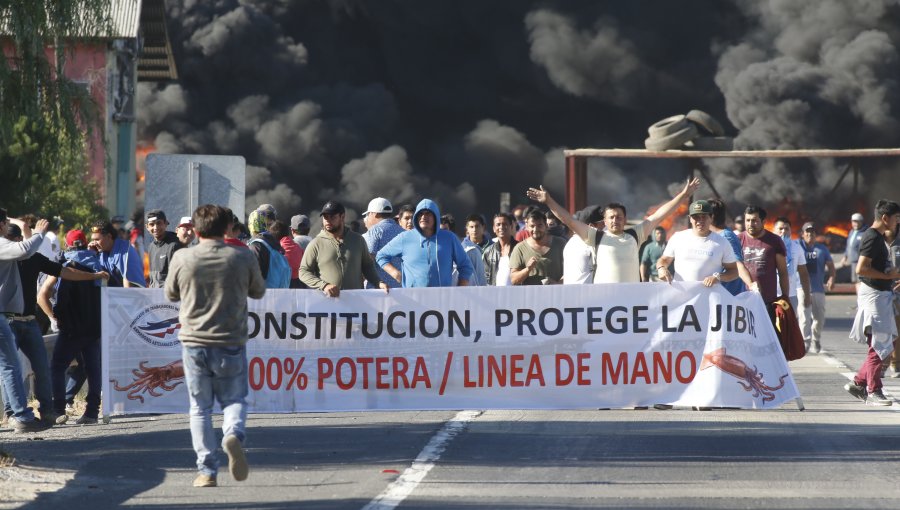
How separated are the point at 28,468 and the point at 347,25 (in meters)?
33.9

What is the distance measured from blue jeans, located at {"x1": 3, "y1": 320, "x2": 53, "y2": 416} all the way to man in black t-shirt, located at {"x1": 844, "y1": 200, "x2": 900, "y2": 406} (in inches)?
231

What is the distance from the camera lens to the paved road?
6902mm

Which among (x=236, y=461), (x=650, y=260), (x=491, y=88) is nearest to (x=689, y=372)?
(x=236, y=461)

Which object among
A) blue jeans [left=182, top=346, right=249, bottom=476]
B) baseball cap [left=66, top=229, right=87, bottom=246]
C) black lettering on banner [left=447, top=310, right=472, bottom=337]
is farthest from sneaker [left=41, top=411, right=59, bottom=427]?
black lettering on banner [left=447, top=310, right=472, bottom=337]

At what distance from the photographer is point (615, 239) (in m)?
10.7

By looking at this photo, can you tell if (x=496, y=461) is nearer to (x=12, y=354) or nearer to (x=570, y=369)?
(x=570, y=369)

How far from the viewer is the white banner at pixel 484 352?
9.89 m

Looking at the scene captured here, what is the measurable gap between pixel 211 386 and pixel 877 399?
5.46 m

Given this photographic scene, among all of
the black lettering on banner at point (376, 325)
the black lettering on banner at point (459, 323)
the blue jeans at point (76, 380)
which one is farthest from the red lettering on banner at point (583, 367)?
the blue jeans at point (76, 380)

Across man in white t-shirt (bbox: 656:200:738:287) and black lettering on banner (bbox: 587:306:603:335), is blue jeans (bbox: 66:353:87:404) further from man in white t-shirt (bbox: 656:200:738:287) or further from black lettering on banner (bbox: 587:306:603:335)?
man in white t-shirt (bbox: 656:200:738:287)

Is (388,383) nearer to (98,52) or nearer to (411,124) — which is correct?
(98,52)

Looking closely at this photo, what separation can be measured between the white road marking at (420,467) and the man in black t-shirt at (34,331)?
9.07ft

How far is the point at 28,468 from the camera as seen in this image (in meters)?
7.93

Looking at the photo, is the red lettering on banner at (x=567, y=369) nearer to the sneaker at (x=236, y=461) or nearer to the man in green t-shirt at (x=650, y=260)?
the sneaker at (x=236, y=461)
